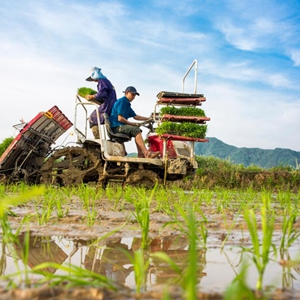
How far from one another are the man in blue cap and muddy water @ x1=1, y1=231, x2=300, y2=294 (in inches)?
232

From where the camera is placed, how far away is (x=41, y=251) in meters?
2.20

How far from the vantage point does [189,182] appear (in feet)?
41.9

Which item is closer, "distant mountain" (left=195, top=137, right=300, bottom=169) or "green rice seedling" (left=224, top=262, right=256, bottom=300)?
"green rice seedling" (left=224, top=262, right=256, bottom=300)

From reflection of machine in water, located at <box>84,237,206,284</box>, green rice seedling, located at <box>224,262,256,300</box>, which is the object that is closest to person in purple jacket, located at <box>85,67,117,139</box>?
reflection of machine in water, located at <box>84,237,206,284</box>

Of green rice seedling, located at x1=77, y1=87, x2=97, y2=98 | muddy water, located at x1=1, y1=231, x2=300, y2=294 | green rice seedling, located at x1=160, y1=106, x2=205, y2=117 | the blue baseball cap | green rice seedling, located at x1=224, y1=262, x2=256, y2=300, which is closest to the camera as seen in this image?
green rice seedling, located at x1=224, y1=262, x2=256, y2=300

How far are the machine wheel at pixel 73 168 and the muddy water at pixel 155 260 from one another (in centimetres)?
619

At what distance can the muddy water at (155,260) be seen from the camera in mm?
1562

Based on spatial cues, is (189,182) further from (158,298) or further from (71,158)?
(158,298)

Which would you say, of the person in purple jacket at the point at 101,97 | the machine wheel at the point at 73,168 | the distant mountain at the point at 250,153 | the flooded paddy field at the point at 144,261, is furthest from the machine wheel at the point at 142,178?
the distant mountain at the point at 250,153

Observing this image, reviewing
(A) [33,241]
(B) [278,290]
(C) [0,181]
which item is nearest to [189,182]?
(C) [0,181]

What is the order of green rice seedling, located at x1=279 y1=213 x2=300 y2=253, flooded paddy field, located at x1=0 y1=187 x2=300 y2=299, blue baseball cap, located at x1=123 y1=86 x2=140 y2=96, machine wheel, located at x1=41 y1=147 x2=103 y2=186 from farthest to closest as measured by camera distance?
machine wheel, located at x1=41 y1=147 x2=103 y2=186, blue baseball cap, located at x1=123 y1=86 x2=140 y2=96, green rice seedling, located at x1=279 y1=213 x2=300 y2=253, flooded paddy field, located at x1=0 y1=187 x2=300 y2=299

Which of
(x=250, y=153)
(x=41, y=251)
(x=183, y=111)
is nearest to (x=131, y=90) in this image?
(x=183, y=111)

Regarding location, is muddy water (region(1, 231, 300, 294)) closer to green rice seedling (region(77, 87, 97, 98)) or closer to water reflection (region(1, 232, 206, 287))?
water reflection (region(1, 232, 206, 287))

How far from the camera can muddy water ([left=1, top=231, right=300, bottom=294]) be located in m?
1.56
